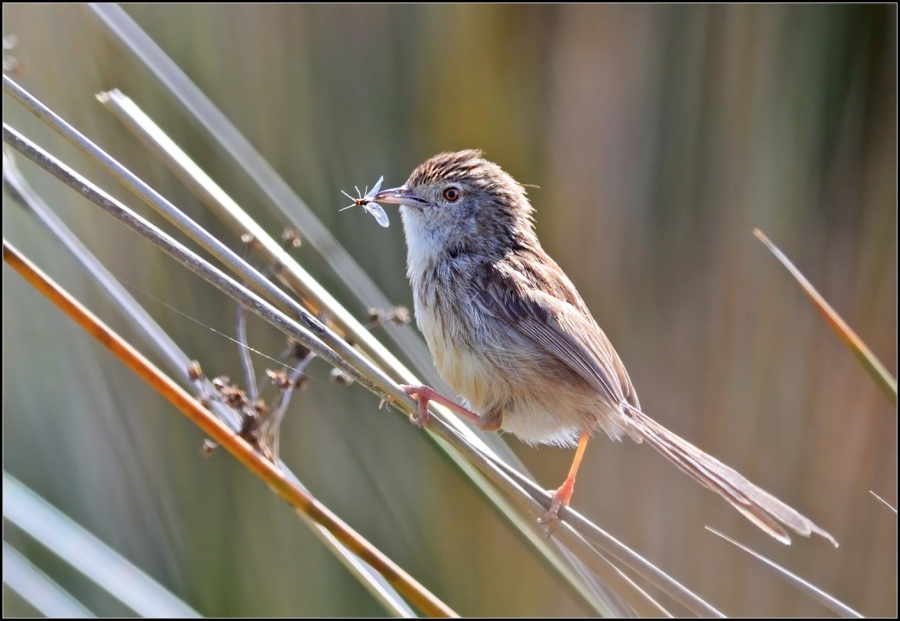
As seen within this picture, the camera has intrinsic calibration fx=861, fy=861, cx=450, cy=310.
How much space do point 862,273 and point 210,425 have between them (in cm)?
274

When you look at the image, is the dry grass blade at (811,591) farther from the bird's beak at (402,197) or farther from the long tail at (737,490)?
the bird's beak at (402,197)

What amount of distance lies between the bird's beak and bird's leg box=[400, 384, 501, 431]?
73 centimetres

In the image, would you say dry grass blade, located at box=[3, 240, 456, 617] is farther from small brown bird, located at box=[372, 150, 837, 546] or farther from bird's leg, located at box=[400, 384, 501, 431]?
small brown bird, located at box=[372, 150, 837, 546]

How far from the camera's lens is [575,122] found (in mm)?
3650

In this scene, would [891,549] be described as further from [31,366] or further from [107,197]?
[31,366]

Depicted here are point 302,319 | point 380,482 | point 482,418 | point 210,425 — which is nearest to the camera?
point 210,425

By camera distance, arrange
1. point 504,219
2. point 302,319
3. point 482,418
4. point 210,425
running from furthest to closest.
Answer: point 504,219, point 482,418, point 302,319, point 210,425

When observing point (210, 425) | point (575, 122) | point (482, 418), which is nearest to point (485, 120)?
point (575, 122)

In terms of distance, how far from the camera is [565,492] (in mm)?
2797

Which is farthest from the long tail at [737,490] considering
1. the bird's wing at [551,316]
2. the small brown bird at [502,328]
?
the bird's wing at [551,316]

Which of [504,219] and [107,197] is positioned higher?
[504,219]

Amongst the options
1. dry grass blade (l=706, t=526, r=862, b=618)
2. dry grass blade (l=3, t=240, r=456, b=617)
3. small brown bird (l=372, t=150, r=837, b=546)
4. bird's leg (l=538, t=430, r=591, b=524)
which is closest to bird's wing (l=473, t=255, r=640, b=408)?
small brown bird (l=372, t=150, r=837, b=546)

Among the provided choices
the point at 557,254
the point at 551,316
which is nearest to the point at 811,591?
the point at 551,316

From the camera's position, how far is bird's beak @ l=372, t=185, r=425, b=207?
119 inches
